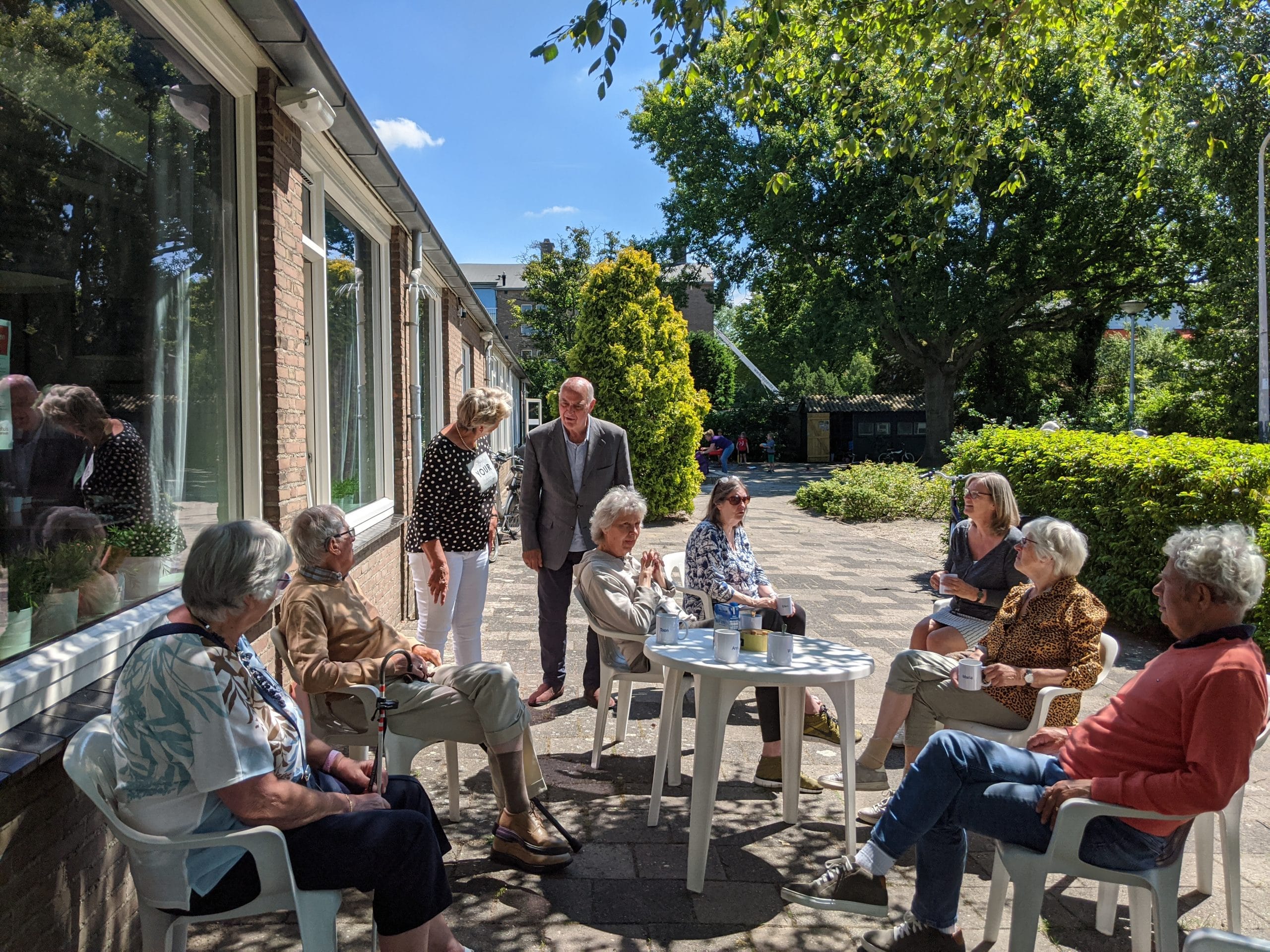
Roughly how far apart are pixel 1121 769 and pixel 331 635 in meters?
2.56

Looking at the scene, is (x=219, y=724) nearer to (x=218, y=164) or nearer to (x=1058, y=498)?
(x=218, y=164)

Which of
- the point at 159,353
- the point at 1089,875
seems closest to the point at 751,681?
the point at 1089,875

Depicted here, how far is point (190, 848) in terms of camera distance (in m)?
2.06

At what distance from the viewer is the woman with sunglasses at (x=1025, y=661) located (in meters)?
3.39

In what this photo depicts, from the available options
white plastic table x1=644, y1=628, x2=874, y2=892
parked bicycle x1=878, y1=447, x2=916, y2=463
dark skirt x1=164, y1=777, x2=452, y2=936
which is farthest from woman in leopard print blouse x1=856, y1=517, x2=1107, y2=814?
parked bicycle x1=878, y1=447, x2=916, y2=463

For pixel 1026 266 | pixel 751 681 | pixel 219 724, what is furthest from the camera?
pixel 1026 266

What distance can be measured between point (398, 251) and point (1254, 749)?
6849 millimetres

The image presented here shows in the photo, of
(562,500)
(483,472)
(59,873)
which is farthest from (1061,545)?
(59,873)

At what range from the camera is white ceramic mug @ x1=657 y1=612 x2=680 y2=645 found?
12.4 feet

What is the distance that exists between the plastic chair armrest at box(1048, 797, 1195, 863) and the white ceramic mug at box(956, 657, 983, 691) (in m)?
0.85

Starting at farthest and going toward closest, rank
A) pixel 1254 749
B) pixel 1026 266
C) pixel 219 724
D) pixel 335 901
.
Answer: pixel 1026 266 < pixel 1254 749 < pixel 335 901 < pixel 219 724

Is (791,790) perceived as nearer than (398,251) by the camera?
Yes

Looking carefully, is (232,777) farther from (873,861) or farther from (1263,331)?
(1263,331)

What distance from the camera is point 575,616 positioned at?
7.89m
